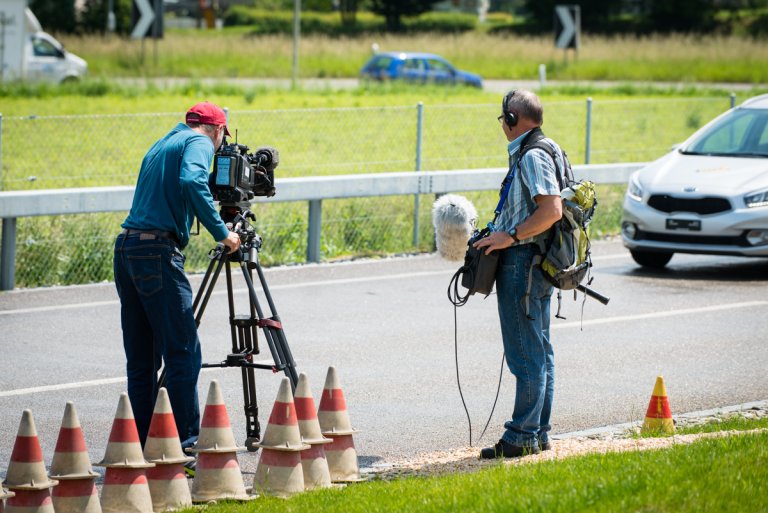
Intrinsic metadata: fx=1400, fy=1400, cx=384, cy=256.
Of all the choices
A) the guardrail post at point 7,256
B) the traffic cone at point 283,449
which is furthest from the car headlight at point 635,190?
the traffic cone at point 283,449

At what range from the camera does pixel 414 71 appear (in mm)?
38812

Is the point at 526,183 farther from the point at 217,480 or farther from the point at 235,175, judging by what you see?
the point at 217,480

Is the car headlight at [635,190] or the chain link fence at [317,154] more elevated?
the car headlight at [635,190]

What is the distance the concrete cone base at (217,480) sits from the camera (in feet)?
20.4

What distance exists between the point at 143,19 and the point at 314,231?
18334 mm

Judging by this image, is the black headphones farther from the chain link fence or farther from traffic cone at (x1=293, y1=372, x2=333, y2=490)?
the chain link fence

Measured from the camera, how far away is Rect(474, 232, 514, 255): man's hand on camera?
691 centimetres

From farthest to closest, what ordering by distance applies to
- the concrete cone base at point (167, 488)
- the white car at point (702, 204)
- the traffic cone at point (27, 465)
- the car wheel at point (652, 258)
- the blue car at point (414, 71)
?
the blue car at point (414, 71) < the car wheel at point (652, 258) < the white car at point (702, 204) < the concrete cone base at point (167, 488) < the traffic cone at point (27, 465)

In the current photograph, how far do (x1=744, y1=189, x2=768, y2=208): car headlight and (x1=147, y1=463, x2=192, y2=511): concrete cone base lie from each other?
→ 846 centimetres

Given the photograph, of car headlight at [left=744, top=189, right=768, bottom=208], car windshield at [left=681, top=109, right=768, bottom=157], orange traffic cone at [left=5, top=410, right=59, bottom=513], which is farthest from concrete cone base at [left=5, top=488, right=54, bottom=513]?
car windshield at [left=681, top=109, right=768, bottom=157]

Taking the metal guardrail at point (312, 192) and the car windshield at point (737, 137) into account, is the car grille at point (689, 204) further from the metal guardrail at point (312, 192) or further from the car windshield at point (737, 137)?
the metal guardrail at point (312, 192)

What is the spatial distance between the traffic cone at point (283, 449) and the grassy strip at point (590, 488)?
0.34ft

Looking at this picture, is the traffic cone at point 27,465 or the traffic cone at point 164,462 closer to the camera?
the traffic cone at point 27,465

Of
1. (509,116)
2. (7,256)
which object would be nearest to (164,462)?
(509,116)
